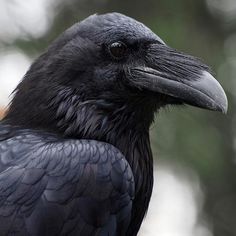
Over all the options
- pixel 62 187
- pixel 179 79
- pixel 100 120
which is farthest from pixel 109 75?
pixel 62 187

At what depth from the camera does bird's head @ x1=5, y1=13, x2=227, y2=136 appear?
5762 mm

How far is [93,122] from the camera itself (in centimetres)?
578

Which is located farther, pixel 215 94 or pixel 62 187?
pixel 215 94

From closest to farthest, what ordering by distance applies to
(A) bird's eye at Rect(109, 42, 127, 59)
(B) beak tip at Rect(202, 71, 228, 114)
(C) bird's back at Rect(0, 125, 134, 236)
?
(C) bird's back at Rect(0, 125, 134, 236), (B) beak tip at Rect(202, 71, 228, 114), (A) bird's eye at Rect(109, 42, 127, 59)

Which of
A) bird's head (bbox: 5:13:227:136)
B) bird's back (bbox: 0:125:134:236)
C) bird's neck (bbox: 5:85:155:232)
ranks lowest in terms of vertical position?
bird's back (bbox: 0:125:134:236)

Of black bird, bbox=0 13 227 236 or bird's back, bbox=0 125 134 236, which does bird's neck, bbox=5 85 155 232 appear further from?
bird's back, bbox=0 125 134 236

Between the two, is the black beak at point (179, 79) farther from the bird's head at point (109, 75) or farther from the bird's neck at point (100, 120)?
the bird's neck at point (100, 120)

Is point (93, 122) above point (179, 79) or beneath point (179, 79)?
beneath

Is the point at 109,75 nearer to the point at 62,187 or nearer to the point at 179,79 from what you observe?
the point at 179,79

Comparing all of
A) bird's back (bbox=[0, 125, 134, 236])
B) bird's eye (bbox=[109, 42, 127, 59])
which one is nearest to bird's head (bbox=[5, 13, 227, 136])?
bird's eye (bbox=[109, 42, 127, 59])

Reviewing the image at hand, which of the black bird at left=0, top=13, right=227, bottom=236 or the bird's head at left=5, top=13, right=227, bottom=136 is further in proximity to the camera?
the bird's head at left=5, top=13, right=227, bottom=136

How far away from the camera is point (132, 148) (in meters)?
5.92

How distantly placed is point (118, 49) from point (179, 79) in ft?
1.61

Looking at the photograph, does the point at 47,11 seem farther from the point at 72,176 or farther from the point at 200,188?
the point at 72,176
